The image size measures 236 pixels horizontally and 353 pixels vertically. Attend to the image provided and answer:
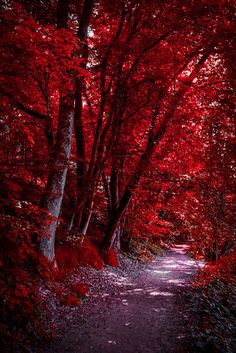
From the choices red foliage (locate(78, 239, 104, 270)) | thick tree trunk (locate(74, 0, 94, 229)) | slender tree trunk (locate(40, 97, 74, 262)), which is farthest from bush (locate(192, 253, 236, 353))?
thick tree trunk (locate(74, 0, 94, 229))

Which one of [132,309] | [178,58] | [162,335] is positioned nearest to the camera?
[162,335]

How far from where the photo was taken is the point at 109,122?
31.4ft

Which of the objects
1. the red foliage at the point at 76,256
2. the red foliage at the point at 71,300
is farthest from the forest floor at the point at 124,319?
the red foliage at the point at 76,256

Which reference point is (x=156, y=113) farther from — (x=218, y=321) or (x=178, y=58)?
(x=218, y=321)

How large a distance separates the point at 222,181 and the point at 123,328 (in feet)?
18.1

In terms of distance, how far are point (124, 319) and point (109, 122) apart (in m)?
6.17

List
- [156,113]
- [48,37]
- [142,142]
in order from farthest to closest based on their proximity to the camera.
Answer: [142,142] < [156,113] < [48,37]

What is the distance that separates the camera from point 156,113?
35.3ft

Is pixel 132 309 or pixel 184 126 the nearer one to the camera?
pixel 132 309

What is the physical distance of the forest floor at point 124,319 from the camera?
5.48 m

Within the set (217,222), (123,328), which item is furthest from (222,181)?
(123,328)

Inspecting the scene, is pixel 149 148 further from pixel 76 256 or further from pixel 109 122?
pixel 76 256

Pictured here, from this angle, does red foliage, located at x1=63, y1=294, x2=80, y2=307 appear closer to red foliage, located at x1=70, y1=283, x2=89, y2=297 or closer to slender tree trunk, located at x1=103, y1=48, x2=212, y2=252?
red foliage, located at x1=70, y1=283, x2=89, y2=297

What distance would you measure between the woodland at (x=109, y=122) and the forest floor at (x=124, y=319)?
18.5 inches
